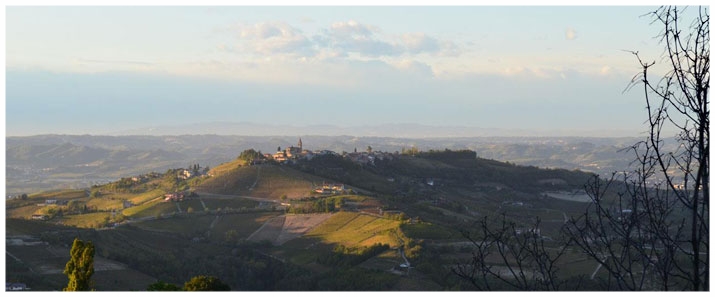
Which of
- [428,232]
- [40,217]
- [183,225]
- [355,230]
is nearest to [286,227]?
[355,230]

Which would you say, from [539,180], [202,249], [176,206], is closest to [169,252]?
[202,249]

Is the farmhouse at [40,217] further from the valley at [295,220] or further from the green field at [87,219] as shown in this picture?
the green field at [87,219]

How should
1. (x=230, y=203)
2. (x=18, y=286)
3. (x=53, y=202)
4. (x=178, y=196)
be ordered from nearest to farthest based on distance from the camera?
(x=18, y=286)
(x=230, y=203)
(x=178, y=196)
(x=53, y=202)

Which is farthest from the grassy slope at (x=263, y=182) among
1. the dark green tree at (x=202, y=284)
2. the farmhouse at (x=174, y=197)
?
the dark green tree at (x=202, y=284)

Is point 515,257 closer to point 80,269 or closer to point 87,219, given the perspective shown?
point 80,269

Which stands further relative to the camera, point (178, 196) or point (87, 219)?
point (178, 196)

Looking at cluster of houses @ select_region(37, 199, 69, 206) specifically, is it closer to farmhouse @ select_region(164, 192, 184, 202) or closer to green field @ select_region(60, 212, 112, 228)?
green field @ select_region(60, 212, 112, 228)

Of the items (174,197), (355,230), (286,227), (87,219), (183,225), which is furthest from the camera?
(174,197)

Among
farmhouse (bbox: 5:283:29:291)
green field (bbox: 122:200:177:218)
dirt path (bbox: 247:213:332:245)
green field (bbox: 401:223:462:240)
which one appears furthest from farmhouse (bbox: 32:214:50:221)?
farmhouse (bbox: 5:283:29:291)

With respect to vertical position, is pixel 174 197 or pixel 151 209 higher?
pixel 174 197
